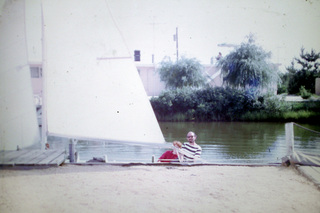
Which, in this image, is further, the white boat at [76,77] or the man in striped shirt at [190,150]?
the man in striped shirt at [190,150]

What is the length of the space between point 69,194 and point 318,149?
32.8ft

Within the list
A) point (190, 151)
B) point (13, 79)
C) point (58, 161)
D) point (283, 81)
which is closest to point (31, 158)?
point (58, 161)

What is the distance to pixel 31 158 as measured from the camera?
4.41 meters

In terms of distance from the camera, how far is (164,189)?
3.70 meters

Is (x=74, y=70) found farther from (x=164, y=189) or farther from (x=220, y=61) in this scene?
(x=220, y=61)

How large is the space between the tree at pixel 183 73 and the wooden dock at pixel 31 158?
17663 millimetres

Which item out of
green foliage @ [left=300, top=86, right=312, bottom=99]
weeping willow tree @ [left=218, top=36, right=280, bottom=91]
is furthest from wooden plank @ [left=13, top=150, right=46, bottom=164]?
green foliage @ [left=300, top=86, right=312, bottom=99]

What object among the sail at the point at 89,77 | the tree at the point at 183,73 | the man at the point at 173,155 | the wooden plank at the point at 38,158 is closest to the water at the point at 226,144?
the man at the point at 173,155

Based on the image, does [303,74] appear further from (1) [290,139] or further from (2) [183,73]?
(1) [290,139]

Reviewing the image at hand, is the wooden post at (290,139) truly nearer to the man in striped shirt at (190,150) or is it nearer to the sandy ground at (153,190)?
the sandy ground at (153,190)

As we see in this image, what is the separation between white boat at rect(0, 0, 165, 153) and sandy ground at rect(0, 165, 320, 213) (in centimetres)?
68

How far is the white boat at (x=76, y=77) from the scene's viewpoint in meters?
4.46

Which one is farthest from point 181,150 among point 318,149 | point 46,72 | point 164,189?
point 318,149

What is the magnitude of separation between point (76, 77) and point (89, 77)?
0.20 meters
